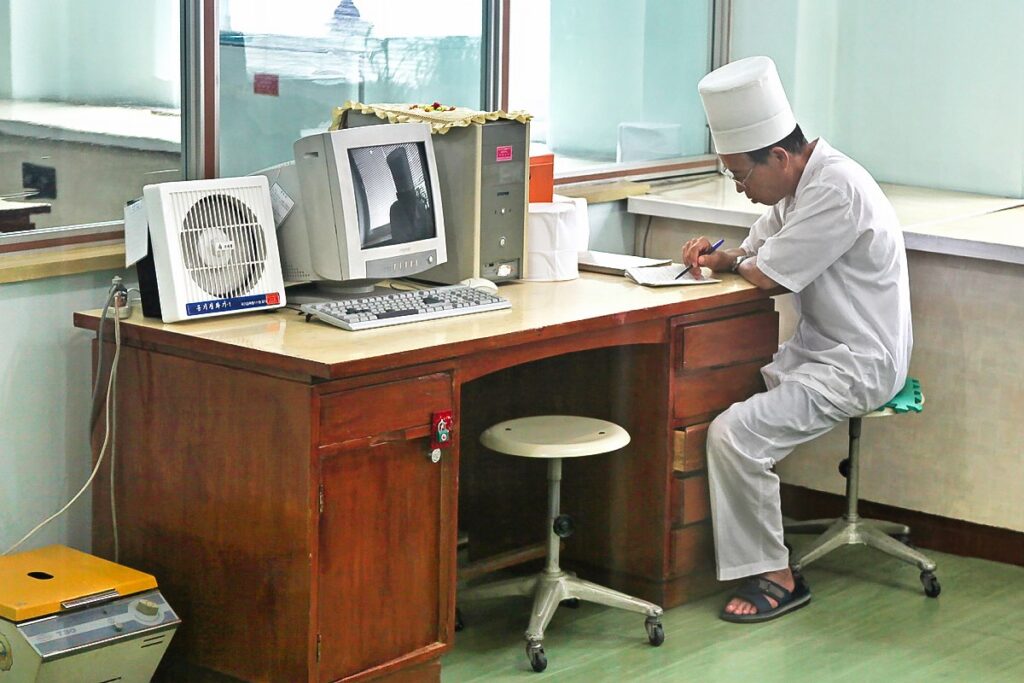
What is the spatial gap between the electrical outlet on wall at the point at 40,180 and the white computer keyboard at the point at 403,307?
61 cm

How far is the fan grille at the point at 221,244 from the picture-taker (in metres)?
3.12

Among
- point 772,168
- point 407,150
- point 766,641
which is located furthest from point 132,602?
point 772,168

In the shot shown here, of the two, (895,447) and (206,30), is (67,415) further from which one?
(895,447)

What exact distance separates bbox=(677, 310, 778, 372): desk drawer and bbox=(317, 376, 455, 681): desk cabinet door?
2.66 feet

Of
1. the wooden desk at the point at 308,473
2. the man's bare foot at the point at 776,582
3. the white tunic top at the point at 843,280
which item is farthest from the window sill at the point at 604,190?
the man's bare foot at the point at 776,582

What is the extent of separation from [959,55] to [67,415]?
311 centimetres

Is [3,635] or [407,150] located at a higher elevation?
[407,150]

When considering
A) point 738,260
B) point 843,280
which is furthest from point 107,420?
point 843,280

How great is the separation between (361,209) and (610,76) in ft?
5.78

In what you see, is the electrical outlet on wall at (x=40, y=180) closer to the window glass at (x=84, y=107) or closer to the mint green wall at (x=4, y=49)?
the window glass at (x=84, y=107)

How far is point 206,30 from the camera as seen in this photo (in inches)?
137

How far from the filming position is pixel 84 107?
3.34 metres

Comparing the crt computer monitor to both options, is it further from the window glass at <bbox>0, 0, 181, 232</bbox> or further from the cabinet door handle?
the cabinet door handle

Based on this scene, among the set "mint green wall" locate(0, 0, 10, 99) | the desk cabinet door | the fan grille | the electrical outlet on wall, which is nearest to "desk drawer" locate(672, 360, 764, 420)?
the desk cabinet door
